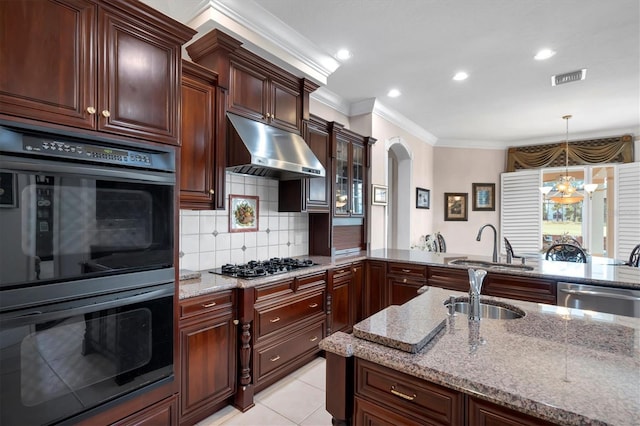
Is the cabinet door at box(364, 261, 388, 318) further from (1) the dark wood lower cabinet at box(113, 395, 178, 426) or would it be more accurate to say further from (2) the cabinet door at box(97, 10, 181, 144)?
(2) the cabinet door at box(97, 10, 181, 144)

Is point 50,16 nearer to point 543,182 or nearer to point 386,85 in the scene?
point 386,85

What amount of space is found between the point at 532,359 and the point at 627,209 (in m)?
6.43

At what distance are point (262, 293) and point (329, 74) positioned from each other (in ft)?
8.26

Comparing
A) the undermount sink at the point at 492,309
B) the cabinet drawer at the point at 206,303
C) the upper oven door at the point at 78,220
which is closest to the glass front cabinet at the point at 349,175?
the cabinet drawer at the point at 206,303

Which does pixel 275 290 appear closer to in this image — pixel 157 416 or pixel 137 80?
pixel 157 416

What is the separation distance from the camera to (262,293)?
7.82 ft

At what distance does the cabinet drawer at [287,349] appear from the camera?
238 cm

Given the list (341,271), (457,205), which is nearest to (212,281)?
(341,271)

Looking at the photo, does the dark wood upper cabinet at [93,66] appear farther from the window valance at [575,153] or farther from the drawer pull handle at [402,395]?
the window valance at [575,153]

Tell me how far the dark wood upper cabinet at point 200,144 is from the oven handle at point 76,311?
0.75 metres

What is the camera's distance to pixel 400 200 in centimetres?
590

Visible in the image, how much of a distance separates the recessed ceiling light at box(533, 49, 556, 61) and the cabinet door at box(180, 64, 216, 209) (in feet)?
10.8

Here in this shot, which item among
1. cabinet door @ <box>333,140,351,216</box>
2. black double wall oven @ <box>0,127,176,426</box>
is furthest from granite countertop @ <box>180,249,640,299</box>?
cabinet door @ <box>333,140,351,216</box>

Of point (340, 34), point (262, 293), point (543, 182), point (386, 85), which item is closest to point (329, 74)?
point (340, 34)
